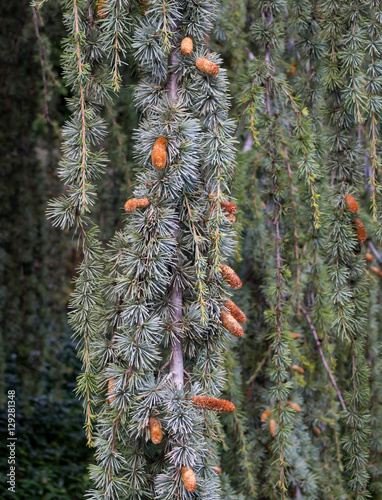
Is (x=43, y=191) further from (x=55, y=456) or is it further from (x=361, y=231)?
(x=361, y=231)

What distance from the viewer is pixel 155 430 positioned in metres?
0.68

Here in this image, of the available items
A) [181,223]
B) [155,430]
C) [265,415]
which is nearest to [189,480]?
[155,430]

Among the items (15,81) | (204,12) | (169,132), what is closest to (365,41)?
(204,12)

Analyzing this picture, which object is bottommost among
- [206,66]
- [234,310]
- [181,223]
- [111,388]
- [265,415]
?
[265,415]

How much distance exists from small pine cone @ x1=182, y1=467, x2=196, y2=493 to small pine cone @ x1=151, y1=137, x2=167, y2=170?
0.40m

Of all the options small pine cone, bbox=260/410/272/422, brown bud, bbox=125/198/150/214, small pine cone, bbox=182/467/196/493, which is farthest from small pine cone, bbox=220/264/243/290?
small pine cone, bbox=260/410/272/422

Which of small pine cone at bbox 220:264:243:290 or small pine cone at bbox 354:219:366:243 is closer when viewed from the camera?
small pine cone at bbox 220:264:243:290

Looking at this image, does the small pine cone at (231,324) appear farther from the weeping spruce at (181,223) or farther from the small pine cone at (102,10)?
the small pine cone at (102,10)

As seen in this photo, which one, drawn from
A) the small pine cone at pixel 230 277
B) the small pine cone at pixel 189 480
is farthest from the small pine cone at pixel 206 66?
the small pine cone at pixel 189 480

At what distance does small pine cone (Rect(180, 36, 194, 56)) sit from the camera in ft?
2.43

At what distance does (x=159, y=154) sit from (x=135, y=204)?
8 cm

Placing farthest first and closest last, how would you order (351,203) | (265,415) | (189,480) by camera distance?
1. (265,415)
2. (351,203)
3. (189,480)

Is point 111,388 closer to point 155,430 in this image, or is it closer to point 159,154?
point 155,430

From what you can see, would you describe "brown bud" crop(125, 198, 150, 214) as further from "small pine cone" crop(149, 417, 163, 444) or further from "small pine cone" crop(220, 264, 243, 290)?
"small pine cone" crop(149, 417, 163, 444)
